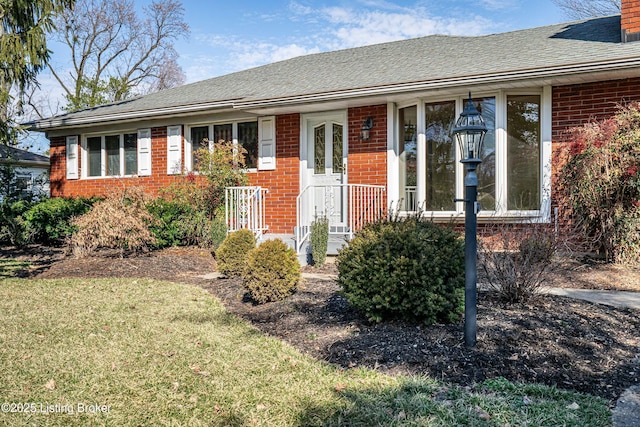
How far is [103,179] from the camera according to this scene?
505 inches

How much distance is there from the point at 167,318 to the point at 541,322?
3620 millimetres

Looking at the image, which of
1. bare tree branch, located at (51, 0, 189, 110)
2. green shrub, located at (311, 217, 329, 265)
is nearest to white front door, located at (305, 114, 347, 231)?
green shrub, located at (311, 217, 329, 265)

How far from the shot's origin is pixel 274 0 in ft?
52.4

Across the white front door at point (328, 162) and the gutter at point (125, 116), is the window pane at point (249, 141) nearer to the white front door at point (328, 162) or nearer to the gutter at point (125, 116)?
the gutter at point (125, 116)

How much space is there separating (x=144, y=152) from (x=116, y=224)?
4306 mm

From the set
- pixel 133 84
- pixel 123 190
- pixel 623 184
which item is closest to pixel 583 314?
pixel 623 184

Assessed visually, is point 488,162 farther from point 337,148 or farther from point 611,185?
point 337,148

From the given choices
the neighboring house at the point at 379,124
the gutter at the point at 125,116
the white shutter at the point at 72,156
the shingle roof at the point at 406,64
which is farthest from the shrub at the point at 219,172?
the white shutter at the point at 72,156

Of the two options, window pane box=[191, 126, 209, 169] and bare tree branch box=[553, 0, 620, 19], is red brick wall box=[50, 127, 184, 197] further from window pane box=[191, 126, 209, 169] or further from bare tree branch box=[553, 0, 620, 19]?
bare tree branch box=[553, 0, 620, 19]

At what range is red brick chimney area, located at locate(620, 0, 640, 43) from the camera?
25.4ft

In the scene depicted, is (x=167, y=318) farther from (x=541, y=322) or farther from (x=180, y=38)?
(x=180, y=38)

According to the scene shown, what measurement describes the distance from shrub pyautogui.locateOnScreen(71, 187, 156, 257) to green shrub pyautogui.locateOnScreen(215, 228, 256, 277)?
2.30 metres

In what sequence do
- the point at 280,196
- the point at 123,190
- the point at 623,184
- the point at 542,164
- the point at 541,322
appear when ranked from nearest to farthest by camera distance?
1. the point at 541,322
2. the point at 623,184
3. the point at 542,164
4. the point at 123,190
5. the point at 280,196

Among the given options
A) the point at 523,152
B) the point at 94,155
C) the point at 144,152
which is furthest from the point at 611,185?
the point at 94,155
